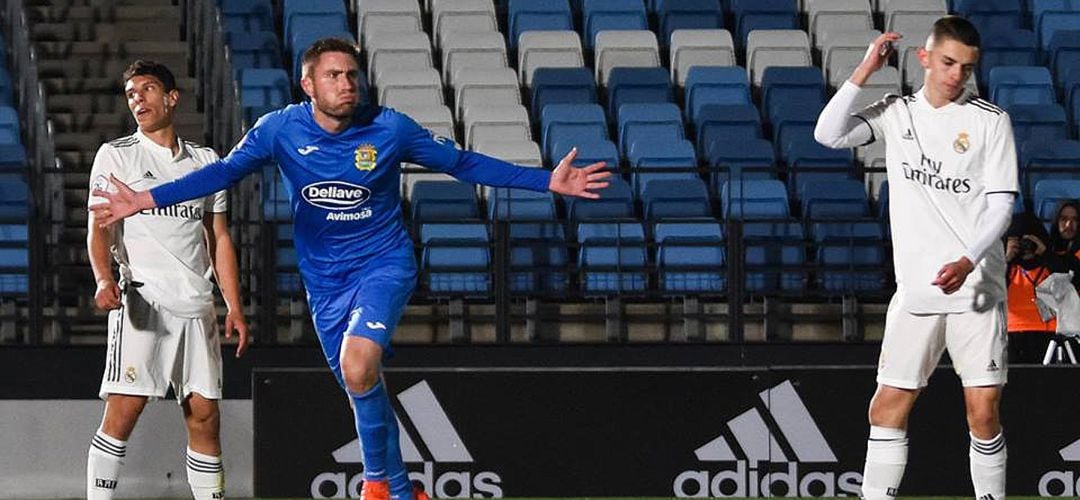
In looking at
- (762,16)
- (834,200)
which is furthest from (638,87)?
(834,200)

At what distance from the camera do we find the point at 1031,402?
10.5 metres

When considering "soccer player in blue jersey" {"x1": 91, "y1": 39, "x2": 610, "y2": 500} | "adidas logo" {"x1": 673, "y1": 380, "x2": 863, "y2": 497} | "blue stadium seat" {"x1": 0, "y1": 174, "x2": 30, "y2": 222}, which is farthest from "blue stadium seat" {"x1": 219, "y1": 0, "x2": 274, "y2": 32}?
"soccer player in blue jersey" {"x1": 91, "y1": 39, "x2": 610, "y2": 500}

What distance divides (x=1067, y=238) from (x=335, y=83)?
610 cm

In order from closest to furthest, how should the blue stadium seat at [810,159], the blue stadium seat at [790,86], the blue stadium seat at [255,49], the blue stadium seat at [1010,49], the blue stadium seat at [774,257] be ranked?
the blue stadium seat at [774,257], the blue stadium seat at [810,159], the blue stadium seat at [790,86], the blue stadium seat at [255,49], the blue stadium seat at [1010,49]

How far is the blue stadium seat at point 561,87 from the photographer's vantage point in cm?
1580

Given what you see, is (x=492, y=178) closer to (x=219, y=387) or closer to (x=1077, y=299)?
(x=219, y=387)

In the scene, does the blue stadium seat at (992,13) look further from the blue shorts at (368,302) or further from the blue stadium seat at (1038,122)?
the blue shorts at (368,302)

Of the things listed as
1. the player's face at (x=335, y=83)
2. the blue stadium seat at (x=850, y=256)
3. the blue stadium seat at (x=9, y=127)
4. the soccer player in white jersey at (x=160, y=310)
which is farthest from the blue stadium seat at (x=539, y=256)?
the player's face at (x=335, y=83)

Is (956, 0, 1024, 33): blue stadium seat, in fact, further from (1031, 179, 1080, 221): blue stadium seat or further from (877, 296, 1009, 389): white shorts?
(877, 296, 1009, 389): white shorts

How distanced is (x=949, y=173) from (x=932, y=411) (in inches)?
123

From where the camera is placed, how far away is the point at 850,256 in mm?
12484

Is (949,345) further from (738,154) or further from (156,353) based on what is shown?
(738,154)

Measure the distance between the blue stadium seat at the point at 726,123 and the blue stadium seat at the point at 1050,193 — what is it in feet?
6.83

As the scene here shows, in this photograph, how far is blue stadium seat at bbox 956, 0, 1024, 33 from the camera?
17.0 metres
